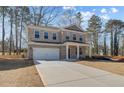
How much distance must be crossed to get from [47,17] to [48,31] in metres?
13.5

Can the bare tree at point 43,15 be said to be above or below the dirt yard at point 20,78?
above

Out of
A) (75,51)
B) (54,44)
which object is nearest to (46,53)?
(54,44)

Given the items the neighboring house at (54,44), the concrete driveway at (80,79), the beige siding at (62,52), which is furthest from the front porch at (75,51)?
the concrete driveway at (80,79)

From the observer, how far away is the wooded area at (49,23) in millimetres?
40269

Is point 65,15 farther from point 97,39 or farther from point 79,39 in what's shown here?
point 79,39

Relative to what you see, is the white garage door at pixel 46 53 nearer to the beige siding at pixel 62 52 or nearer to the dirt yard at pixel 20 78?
the beige siding at pixel 62 52

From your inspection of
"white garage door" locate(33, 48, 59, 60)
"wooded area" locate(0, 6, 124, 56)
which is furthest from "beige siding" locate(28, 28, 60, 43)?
"wooded area" locate(0, 6, 124, 56)

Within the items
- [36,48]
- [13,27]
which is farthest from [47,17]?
[36,48]

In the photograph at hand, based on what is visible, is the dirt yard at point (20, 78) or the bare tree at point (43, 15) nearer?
the dirt yard at point (20, 78)

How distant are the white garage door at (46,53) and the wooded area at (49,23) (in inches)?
461

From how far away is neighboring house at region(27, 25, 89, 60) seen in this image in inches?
1134

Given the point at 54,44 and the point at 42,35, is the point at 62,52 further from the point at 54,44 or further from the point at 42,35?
the point at 42,35

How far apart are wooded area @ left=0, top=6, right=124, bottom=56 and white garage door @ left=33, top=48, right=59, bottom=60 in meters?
11.7

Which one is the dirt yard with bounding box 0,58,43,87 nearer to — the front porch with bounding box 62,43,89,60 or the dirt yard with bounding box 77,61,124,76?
the dirt yard with bounding box 77,61,124,76
